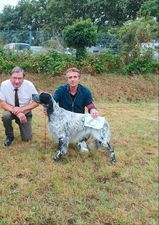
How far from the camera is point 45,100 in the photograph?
519 centimetres

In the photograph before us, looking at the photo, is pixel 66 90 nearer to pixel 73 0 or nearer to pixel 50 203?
pixel 50 203

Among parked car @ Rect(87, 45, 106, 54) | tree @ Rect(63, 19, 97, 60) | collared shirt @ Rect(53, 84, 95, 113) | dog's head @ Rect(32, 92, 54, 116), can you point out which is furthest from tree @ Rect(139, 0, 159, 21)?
dog's head @ Rect(32, 92, 54, 116)

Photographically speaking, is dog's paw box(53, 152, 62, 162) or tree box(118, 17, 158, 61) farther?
tree box(118, 17, 158, 61)

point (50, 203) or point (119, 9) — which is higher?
point (119, 9)

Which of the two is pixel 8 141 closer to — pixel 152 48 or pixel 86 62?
pixel 86 62

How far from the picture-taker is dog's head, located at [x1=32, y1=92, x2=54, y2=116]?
5163mm

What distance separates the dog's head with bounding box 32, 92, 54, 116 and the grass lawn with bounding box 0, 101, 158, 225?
701 mm

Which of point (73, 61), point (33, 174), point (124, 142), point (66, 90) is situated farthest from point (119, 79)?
point (33, 174)

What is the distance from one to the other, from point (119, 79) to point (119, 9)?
2009 cm

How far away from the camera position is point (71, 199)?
167 inches

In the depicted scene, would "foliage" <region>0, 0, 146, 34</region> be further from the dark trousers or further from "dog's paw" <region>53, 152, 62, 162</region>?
"dog's paw" <region>53, 152, 62, 162</region>

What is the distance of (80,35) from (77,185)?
906cm

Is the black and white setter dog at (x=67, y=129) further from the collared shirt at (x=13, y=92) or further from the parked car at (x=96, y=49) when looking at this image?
the parked car at (x=96, y=49)

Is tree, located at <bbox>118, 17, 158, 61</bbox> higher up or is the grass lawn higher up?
tree, located at <bbox>118, 17, 158, 61</bbox>
